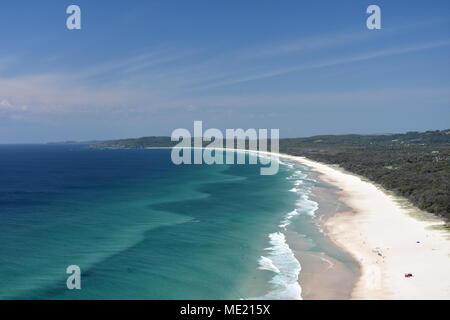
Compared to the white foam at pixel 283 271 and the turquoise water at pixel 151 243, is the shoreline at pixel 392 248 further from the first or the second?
the turquoise water at pixel 151 243

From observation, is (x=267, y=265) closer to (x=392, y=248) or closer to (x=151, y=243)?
(x=392, y=248)

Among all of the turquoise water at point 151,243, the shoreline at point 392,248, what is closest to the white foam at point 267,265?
the turquoise water at point 151,243

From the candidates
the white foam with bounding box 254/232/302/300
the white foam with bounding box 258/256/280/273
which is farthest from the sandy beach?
the white foam with bounding box 258/256/280/273

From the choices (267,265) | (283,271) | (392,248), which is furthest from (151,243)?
(392,248)

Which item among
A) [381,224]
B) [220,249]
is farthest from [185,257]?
[381,224]

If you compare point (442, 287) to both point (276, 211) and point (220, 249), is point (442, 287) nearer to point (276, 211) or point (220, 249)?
point (220, 249)

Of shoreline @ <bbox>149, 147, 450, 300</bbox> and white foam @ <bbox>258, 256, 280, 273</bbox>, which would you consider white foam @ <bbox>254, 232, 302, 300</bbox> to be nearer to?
white foam @ <bbox>258, 256, 280, 273</bbox>

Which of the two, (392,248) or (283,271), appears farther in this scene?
(392,248)
